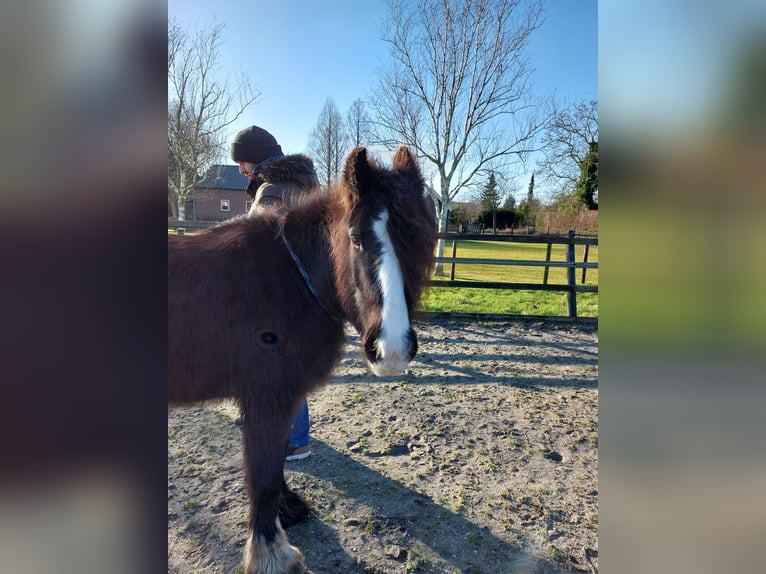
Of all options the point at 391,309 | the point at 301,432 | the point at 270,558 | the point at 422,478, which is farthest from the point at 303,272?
the point at 422,478

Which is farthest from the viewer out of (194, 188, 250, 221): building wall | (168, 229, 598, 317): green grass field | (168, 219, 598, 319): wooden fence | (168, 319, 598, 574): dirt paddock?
(168, 229, 598, 317): green grass field

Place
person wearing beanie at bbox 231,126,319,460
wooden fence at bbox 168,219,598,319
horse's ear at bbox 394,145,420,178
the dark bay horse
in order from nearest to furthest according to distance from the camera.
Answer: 1. the dark bay horse
2. horse's ear at bbox 394,145,420,178
3. person wearing beanie at bbox 231,126,319,460
4. wooden fence at bbox 168,219,598,319

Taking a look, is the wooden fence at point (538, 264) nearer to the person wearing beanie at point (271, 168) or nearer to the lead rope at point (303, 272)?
the person wearing beanie at point (271, 168)

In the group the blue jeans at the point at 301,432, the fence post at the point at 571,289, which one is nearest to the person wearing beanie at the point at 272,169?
the blue jeans at the point at 301,432

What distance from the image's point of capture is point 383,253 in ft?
5.52

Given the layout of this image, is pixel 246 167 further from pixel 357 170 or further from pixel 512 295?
pixel 512 295

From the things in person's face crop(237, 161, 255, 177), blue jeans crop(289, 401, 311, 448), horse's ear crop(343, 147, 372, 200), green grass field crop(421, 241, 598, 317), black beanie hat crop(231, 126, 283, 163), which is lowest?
Result: blue jeans crop(289, 401, 311, 448)

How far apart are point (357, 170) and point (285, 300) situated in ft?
2.40

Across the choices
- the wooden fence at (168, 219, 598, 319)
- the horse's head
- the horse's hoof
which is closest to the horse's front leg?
the horse's hoof

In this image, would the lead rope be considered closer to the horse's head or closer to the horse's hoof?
the horse's head

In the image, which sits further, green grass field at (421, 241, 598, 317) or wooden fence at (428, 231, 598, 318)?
green grass field at (421, 241, 598, 317)

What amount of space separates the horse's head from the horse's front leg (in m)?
0.75

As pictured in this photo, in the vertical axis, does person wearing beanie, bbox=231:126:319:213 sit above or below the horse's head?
above

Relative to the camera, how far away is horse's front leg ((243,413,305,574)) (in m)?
1.98
